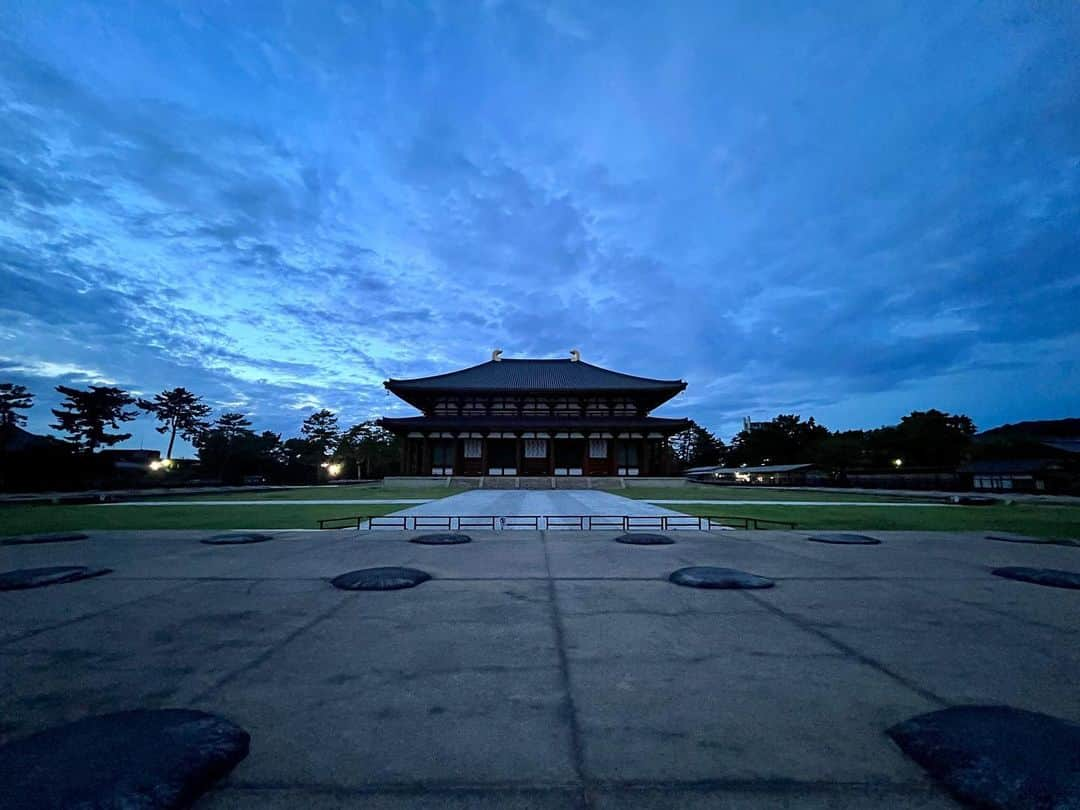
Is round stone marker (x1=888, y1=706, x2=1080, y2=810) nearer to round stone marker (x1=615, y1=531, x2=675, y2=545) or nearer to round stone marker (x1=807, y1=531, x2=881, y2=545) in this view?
round stone marker (x1=615, y1=531, x2=675, y2=545)

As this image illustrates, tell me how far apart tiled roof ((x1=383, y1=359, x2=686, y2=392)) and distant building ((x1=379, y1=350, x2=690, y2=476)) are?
86 millimetres

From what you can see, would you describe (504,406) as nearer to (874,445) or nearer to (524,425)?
(524,425)

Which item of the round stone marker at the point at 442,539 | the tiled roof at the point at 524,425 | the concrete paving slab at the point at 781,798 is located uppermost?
the tiled roof at the point at 524,425

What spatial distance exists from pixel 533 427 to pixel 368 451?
26.4m

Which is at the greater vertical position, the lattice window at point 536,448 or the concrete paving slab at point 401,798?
the lattice window at point 536,448

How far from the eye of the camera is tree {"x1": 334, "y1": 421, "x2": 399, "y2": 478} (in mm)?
53125

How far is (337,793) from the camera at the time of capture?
1.96 m

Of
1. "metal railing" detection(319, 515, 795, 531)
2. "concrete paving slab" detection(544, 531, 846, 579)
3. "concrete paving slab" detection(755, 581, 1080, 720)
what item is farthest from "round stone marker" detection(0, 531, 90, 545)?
"concrete paving slab" detection(755, 581, 1080, 720)

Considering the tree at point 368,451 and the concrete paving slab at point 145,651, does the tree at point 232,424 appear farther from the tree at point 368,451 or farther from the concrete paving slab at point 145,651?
the concrete paving slab at point 145,651

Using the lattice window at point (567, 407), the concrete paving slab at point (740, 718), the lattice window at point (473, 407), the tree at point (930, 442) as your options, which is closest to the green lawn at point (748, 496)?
the lattice window at point (567, 407)

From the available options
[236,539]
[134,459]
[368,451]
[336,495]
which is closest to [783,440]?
[368,451]

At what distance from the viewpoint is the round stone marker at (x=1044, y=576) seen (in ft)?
18.1

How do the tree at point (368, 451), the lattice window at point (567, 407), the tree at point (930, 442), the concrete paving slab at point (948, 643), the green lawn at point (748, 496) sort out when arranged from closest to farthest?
the concrete paving slab at point (948, 643)
the green lawn at point (748, 496)
the lattice window at point (567, 407)
the tree at point (930, 442)
the tree at point (368, 451)

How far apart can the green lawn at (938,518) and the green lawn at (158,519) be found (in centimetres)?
1173
